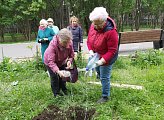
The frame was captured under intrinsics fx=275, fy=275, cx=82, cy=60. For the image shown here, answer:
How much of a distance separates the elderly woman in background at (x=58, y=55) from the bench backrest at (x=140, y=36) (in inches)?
209

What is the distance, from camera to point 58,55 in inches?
172

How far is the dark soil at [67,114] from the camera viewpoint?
13.4 feet

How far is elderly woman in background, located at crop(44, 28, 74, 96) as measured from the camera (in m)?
4.12

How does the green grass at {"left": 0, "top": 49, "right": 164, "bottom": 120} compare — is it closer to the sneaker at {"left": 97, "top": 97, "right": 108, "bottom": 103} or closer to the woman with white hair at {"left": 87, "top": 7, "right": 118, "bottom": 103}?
the sneaker at {"left": 97, "top": 97, "right": 108, "bottom": 103}

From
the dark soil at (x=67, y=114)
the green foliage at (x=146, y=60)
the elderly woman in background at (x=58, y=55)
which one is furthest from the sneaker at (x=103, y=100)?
the green foliage at (x=146, y=60)

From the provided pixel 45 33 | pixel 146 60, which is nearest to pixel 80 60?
pixel 45 33

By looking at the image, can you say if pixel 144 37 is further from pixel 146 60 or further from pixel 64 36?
pixel 64 36

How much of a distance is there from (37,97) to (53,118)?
969 mm

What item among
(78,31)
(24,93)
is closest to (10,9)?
(78,31)

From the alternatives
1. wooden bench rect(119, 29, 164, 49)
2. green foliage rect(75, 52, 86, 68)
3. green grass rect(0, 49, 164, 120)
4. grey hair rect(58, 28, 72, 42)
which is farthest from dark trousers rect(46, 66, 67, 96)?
wooden bench rect(119, 29, 164, 49)

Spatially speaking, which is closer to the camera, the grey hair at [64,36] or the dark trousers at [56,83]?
the grey hair at [64,36]

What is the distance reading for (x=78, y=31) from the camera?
763 cm

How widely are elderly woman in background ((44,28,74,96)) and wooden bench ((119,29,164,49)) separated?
5.33 meters

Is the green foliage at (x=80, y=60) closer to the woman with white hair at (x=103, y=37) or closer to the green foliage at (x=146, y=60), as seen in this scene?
the green foliage at (x=146, y=60)
